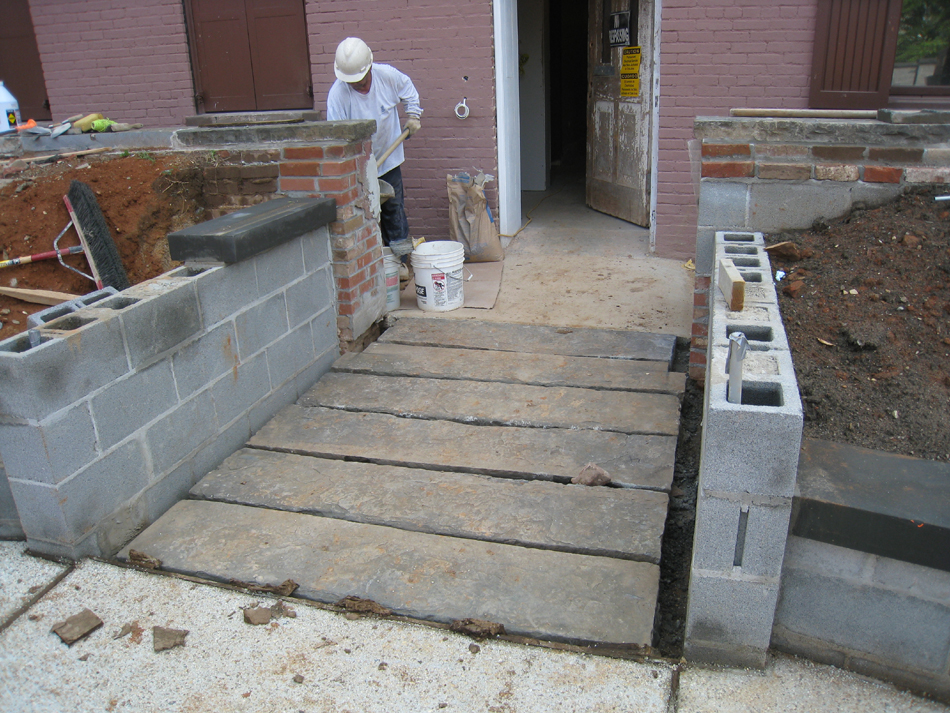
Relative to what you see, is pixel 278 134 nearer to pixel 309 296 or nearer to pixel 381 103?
pixel 309 296

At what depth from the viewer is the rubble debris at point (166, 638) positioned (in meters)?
2.19

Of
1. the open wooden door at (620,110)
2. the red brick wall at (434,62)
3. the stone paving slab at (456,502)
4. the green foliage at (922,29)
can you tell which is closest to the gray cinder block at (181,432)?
the stone paving slab at (456,502)

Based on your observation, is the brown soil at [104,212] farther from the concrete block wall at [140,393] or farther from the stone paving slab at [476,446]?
the stone paving slab at [476,446]

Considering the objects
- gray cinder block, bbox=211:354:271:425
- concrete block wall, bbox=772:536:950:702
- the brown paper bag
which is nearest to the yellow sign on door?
the brown paper bag

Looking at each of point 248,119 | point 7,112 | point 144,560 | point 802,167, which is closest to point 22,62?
point 7,112

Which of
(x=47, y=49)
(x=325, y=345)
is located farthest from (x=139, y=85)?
(x=325, y=345)

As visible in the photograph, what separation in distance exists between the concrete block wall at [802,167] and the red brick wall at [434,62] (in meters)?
2.91

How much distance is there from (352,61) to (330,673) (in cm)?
427

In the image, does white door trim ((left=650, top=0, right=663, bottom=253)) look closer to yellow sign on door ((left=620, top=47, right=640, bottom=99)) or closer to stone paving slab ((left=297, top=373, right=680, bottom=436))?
yellow sign on door ((left=620, top=47, right=640, bottom=99))

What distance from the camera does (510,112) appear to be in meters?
6.34

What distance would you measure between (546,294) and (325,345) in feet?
5.95

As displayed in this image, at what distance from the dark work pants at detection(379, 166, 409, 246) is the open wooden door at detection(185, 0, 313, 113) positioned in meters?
1.38

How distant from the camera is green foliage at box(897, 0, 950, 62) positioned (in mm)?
5227

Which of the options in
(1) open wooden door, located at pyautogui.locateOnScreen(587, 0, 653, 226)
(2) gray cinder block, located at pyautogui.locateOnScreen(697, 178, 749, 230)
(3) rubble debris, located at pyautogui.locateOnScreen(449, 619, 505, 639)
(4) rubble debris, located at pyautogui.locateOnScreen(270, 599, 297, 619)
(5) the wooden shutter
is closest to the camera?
(3) rubble debris, located at pyautogui.locateOnScreen(449, 619, 505, 639)
